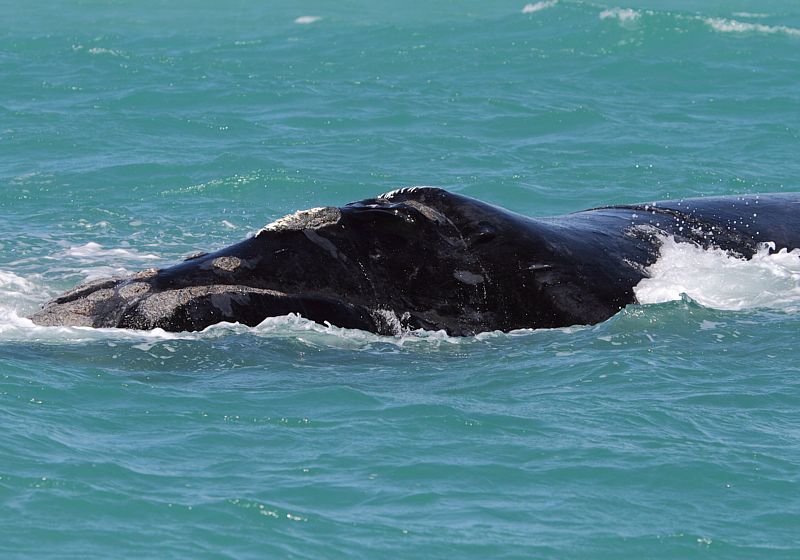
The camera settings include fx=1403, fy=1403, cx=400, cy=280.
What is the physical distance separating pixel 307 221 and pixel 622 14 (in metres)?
29.6

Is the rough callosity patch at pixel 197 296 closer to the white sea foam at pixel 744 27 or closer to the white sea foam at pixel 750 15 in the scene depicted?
the white sea foam at pixel 744 27

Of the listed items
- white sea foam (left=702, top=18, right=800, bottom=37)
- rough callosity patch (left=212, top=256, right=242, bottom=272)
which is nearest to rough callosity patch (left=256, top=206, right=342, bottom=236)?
rough callosity patch (left=212, top=256, right=242, bottom=272)

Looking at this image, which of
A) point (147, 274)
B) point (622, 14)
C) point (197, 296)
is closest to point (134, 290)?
point (147, 274)

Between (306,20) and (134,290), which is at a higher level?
(306,20)

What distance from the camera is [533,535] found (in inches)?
323

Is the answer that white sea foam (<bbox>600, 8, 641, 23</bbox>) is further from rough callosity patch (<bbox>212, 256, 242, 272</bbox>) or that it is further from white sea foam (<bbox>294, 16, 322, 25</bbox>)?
rough callosity patch (<bbox>212, 256, 242, 272</bbox>)

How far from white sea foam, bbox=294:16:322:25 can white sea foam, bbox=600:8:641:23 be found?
29.4 feet

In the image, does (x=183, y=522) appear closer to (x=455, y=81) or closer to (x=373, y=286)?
(x=373, y=286)

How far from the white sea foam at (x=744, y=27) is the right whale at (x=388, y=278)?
2717 centimetres

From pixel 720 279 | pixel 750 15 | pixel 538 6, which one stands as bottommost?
pixel 720 279

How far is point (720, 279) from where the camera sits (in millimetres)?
13531

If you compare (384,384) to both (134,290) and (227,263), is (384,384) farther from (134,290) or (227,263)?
(134,290)

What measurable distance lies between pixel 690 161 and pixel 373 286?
1266 centimetres

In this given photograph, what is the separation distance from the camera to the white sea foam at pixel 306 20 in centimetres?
4316
